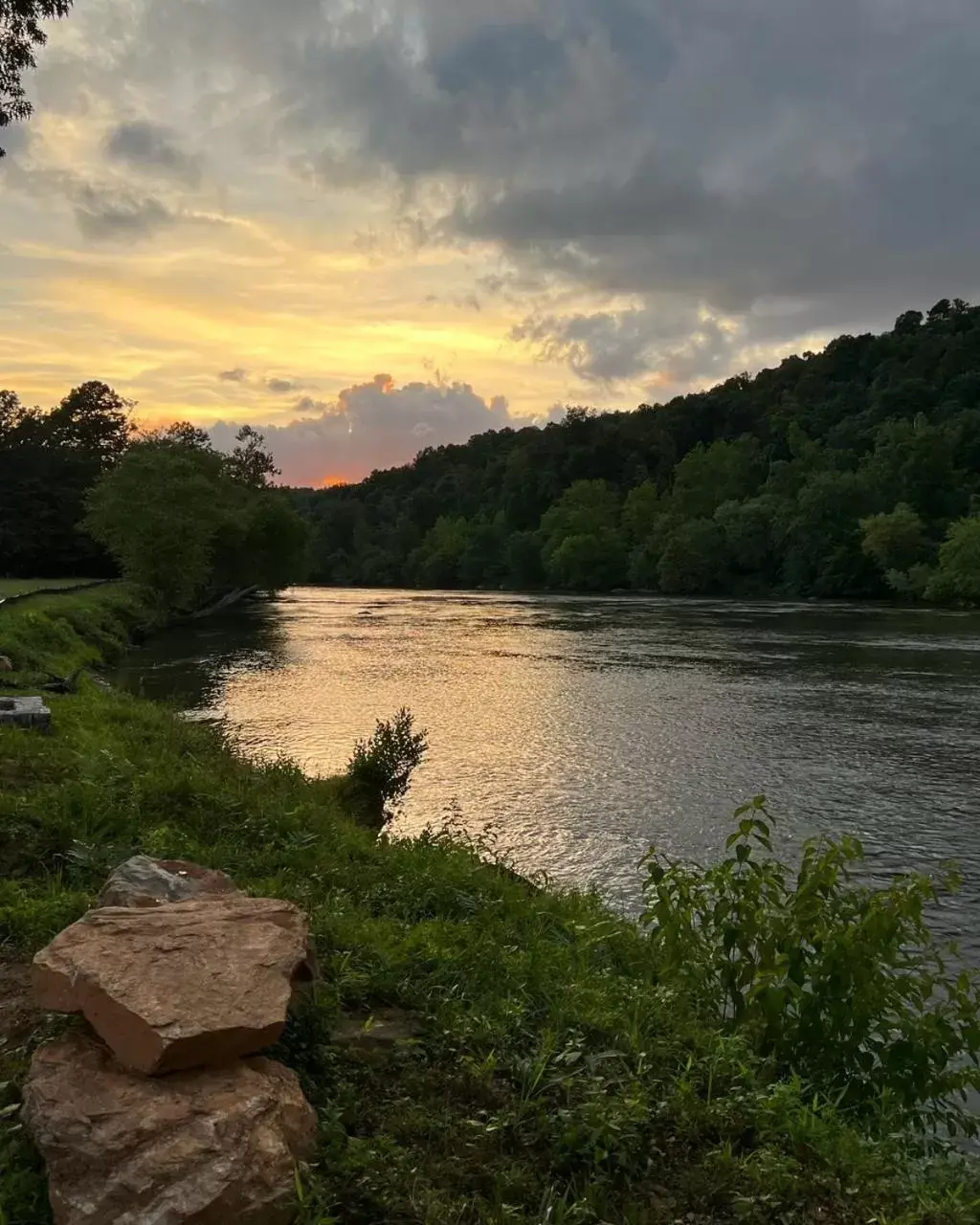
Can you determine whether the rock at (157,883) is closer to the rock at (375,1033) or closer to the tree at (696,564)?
the rock at (375,1033)

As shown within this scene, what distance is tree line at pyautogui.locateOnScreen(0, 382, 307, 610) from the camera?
52969 millimetres

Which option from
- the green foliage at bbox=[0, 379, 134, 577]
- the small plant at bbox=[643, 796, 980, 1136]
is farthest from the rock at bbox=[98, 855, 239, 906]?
the green foliage at bbox=[0, 379, 134, 577]

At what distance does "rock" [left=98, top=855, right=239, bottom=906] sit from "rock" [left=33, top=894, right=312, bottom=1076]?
1.60 feet

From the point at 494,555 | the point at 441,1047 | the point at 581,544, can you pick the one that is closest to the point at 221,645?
the point at 441,1047

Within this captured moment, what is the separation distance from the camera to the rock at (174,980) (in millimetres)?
4047

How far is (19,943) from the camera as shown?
5918mm

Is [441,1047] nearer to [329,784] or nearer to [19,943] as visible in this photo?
[19,943]

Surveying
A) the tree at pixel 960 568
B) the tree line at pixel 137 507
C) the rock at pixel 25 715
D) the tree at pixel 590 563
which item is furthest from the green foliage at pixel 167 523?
the tree at pixel 590 563

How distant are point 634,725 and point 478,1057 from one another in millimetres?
18478

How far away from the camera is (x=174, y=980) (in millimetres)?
4336

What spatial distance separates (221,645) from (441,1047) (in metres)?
39.0

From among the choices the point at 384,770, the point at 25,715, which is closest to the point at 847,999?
the point at 384,770

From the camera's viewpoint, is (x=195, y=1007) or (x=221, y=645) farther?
(x=221, y=645)

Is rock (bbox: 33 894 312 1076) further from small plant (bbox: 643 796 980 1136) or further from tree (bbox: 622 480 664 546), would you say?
tree (bbox: 622 480 664 546)
